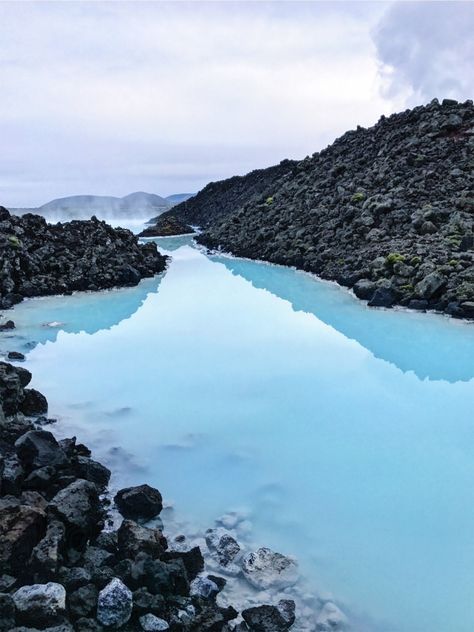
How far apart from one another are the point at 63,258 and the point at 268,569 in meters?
25.0

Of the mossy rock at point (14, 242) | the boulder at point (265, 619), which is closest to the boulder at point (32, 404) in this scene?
the boulder at point (265, 619)

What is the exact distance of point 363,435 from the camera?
9945 millimetres

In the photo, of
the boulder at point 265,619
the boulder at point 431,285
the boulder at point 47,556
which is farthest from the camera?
the boulder at point 431,285

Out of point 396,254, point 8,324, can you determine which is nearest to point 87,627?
point 8,324

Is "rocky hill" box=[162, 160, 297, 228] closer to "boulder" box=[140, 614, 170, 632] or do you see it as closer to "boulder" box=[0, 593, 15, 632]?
"boulder" box=[140, 614, 170, 632]

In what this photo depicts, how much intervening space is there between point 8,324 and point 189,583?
14.9m

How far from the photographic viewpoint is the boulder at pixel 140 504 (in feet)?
23.6

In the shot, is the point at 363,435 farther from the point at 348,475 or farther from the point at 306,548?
the point at 306,548

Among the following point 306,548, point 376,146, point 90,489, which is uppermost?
point 376,146

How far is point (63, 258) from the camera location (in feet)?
93.4

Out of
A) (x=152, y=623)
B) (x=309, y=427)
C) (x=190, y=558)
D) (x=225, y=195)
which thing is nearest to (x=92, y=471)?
(x=190, y=558)

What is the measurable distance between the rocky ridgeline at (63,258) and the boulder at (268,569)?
61.6 feet

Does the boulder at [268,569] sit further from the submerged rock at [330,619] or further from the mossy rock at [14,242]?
the mossy rock at [14,242]

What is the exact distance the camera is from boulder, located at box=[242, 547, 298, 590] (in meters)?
5.96
